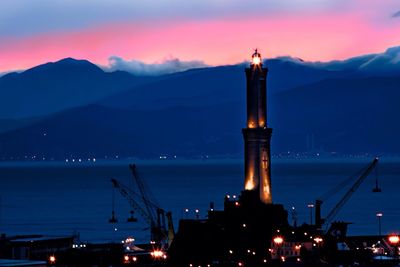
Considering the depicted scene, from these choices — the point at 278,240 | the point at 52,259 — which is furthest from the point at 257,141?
the point at 52,259

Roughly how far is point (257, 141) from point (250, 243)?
51.0 feet

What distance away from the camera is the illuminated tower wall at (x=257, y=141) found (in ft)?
295

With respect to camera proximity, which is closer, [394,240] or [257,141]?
[394,240]

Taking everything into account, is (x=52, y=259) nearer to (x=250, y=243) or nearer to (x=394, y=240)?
(x=250, y=243)

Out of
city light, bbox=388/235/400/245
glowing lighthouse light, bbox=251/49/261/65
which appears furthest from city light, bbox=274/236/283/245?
glowing lighthouse light, bbox=251/49/261/65

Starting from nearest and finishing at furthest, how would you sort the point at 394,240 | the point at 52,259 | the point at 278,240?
the point at 52,259 < the point at 278,240 < the point at 394,240

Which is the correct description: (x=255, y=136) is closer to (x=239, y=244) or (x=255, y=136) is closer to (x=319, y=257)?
(x=239, y=244)

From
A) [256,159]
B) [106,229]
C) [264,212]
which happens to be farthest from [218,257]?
[106,229]

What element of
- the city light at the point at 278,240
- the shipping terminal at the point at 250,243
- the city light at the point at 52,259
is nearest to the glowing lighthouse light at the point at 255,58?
the shipping terminal at the point at 250,243

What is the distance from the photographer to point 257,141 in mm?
90312

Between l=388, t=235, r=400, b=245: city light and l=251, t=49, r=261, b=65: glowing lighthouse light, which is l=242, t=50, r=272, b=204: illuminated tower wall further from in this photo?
l=388, t=235, r=400, b=245: city light

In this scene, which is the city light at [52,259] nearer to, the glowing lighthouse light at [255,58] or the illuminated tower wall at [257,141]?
the illuminated tower wall at [257,141]

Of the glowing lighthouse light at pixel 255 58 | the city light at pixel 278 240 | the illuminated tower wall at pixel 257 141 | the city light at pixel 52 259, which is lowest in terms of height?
the city light at pixel 52 259

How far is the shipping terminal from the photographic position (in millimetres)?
66562
